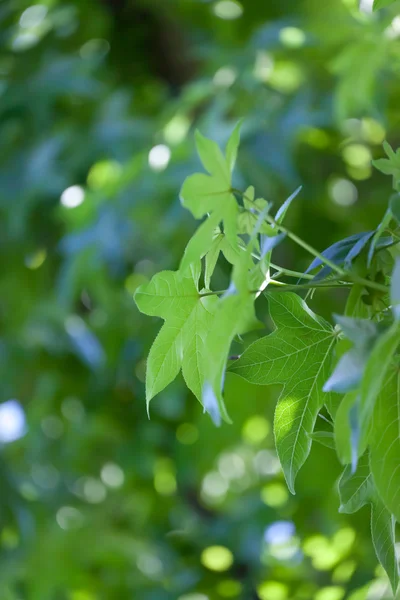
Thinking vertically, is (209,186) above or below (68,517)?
above

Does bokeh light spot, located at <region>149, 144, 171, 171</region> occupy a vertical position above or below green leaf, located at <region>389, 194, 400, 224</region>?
below

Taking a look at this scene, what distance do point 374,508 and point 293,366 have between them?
0.06 meters

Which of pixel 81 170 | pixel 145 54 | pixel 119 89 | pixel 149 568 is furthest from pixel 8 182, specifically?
pixel 149 568

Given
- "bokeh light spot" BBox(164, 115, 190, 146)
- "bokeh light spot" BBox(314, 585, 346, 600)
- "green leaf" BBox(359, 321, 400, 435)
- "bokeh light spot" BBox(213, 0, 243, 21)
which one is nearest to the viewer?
"green leaf" BBox(359, 321, 400, 435)

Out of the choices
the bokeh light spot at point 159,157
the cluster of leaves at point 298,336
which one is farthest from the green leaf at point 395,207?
the bokeh light spot at point 159,157

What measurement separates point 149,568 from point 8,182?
0.65 m

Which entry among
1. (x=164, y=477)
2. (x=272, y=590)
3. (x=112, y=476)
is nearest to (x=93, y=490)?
(x=112, y=476)

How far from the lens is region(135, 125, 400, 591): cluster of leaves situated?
19 centimetres

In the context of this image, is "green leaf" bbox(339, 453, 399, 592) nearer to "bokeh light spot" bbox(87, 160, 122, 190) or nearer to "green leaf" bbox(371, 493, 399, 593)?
"green leaf" bbox(371, 493, 399, 593)

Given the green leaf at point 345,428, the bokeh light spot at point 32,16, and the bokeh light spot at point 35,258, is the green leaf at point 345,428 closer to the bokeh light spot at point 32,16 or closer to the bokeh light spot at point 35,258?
the bokeh light spot at point 35,258

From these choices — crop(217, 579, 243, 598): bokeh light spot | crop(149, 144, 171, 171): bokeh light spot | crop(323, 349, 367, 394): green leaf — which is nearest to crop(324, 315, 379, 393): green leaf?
crop(323, 349, 367, 394): green leaf

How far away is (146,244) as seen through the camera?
1.04m

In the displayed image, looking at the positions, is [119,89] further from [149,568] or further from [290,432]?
[290,432]

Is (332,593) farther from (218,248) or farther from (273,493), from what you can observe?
(218,248)
